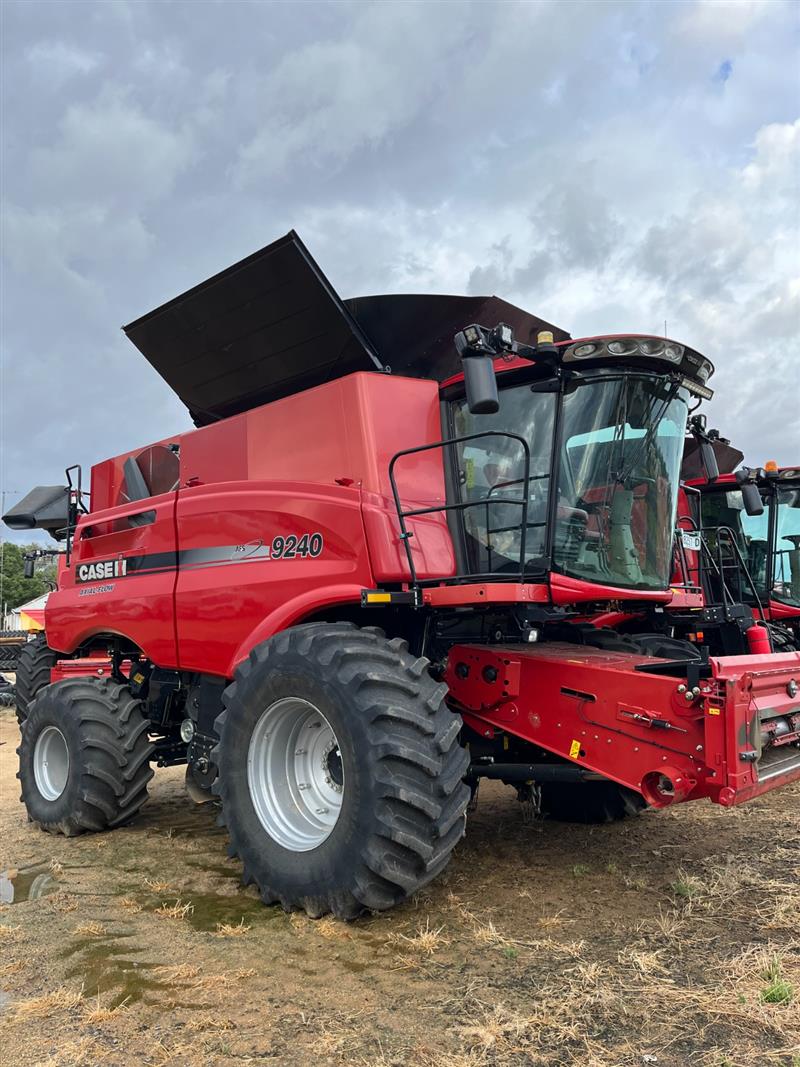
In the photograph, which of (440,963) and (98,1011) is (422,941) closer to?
(440,963)

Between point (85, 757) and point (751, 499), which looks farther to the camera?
point (751, 499)

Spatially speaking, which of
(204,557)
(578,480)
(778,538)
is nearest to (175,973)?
(204,557)

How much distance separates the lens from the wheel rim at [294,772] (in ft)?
14.5

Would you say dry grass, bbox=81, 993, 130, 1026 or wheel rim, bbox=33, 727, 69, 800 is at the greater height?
wheel rim, bbox=33, 727, 69, 800

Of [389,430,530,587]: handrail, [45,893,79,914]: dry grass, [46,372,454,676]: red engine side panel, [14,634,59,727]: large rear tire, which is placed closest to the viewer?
[389,430,530,587]: handrail

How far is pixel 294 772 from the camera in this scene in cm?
461

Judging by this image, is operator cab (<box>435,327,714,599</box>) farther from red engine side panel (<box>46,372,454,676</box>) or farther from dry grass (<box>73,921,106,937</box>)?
dry grass (<box>73,921,106,937</box>)

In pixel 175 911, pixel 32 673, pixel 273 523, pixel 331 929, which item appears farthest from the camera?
pixel 32 673


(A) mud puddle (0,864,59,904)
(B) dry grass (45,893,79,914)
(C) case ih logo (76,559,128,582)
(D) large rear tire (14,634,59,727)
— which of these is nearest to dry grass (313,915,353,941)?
(B) dry grass (45,893,79,914)

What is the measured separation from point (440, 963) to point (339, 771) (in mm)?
1158

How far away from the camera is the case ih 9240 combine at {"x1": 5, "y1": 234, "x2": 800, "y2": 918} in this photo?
3.82 meters

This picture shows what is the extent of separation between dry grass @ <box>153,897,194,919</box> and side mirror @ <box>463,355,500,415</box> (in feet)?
9.71

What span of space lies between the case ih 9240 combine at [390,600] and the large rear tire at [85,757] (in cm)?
2

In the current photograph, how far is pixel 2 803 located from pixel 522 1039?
632 cm
